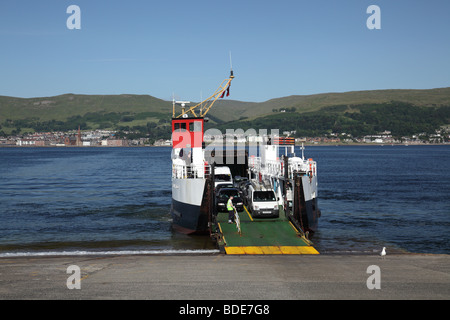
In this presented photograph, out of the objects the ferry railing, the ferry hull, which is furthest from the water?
the ferry railing

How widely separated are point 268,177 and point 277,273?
674 inches

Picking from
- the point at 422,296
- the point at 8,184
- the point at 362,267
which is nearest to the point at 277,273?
the point at 362,267

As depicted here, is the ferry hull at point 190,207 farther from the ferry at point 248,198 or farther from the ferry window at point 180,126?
the ferry window at point 180,126

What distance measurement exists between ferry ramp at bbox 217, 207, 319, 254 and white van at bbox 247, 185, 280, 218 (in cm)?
37

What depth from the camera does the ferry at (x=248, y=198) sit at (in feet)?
79.4

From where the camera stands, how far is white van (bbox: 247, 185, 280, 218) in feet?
87.1

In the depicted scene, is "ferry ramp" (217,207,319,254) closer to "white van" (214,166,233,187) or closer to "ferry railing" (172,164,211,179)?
"ferry railing" (172,164,211,179)

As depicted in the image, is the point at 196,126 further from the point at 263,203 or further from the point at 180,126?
the point at 263,203

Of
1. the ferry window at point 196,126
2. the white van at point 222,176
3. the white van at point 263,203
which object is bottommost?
the white van at point 263,203

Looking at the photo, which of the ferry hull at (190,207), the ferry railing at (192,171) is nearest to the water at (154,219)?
the ferry hull at (190,207)

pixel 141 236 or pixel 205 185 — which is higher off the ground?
pixel 205 185

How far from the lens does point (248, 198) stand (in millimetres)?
28500

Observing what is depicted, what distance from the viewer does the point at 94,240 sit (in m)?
31.8
